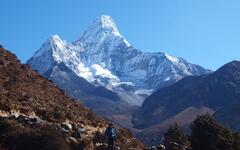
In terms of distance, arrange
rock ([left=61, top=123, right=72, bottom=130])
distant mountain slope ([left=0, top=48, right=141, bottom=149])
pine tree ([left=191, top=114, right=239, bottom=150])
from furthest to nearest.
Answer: pine tree ([left=191, top=114, right=239, bottom=150]), rock ([left=61, top=123, right=72, bottom=130]), distant mountain slope ([left=0, top=48, right=141, bottom=149])

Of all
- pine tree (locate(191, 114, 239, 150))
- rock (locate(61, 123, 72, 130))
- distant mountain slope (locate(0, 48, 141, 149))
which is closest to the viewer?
distant mountain slope (locate(0, 48, 141, 149))

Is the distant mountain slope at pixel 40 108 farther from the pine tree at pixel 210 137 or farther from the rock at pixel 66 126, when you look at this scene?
the pine tree at pixel 210 137

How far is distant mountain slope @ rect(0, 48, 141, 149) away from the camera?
1467 inches

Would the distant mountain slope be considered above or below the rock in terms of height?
above

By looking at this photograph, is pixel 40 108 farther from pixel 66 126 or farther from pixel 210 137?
pixel 210 137

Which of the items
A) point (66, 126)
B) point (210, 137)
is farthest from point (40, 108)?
point (210, 137)

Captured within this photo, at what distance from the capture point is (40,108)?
Result: 43.4 metres

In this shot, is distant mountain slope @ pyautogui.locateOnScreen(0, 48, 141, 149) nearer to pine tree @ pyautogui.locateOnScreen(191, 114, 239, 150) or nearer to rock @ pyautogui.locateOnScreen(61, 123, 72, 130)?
rock @ pyautogui.locateOnScreen(61, 123, 72, 130)

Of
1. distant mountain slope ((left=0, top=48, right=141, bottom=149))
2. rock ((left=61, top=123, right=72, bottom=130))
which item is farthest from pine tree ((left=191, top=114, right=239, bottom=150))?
rock ((left=61, top=123, right=72, bottom=130))

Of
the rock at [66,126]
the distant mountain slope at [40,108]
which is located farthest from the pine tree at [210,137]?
the rock at [66,126]

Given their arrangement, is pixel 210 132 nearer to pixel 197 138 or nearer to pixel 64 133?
pixel 197 138

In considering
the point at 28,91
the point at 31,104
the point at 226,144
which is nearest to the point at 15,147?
the point at 31,104

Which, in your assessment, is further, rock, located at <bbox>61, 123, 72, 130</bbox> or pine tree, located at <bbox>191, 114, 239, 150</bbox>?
pine tree, located at <bbox>191, 114, 239, 150</bbox>

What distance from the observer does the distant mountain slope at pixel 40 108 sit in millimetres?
37250
